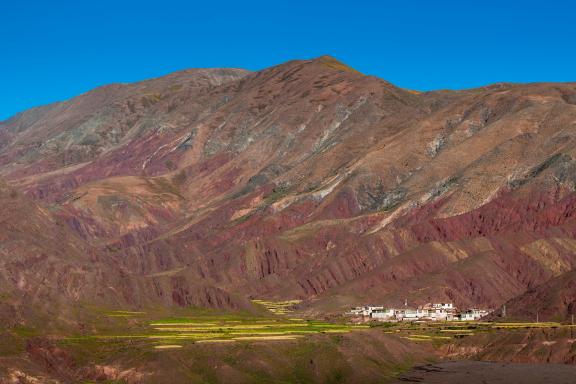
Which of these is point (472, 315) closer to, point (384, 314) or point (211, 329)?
point (384, 314)

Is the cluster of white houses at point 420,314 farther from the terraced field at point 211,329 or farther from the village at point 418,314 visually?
the terraced field at point 211,329

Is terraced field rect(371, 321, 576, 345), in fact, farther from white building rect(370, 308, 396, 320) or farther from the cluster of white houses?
white building rect(370, 308, 396, 320)

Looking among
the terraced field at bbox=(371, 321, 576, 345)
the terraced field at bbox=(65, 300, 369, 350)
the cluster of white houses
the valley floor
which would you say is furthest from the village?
the valley floor

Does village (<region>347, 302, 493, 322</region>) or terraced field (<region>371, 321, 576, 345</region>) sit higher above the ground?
village (<region>347, 302, 493, 322</region>)

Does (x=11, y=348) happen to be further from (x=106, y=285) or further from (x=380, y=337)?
(x=106, y=285)

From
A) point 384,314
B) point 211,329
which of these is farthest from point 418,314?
point 211,329

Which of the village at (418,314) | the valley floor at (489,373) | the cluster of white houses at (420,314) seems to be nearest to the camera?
the valley floor at (489,373)

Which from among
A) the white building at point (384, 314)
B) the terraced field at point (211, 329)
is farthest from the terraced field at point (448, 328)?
the white building at point (384, 314)
